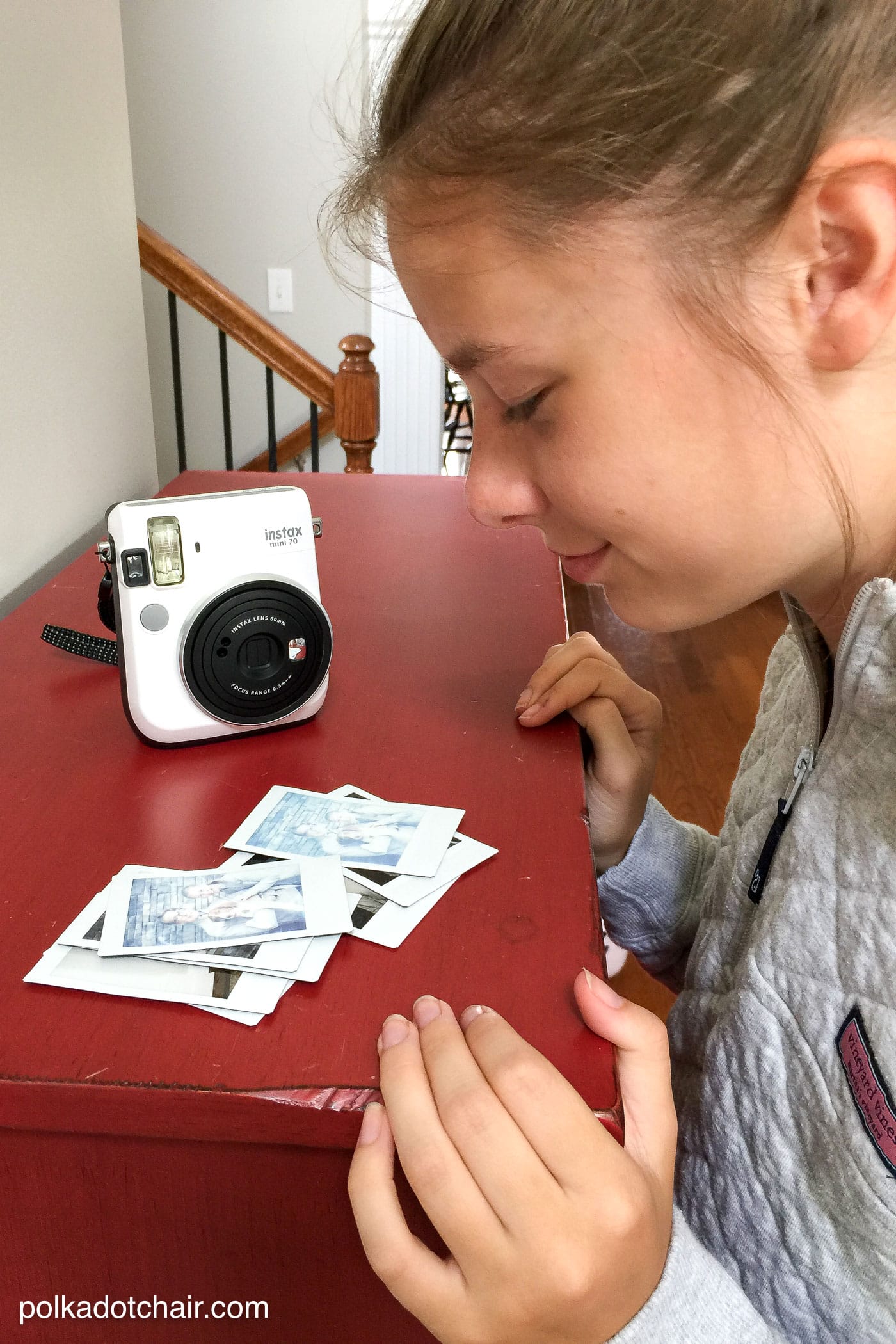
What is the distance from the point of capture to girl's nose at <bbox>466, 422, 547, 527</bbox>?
633mm

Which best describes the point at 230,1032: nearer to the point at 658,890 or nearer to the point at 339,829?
the point at 339,829

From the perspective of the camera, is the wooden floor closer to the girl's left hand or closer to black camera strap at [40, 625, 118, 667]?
black camera strap at [40, 625, 118, 667]

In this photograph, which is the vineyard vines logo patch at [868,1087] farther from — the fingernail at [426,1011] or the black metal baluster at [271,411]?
the black metal baluster at [271,411]

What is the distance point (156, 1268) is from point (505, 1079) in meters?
0.25

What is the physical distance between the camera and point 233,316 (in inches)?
85.1

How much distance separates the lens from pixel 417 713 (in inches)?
35.6

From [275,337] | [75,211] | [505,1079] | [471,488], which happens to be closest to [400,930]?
[505,1079]

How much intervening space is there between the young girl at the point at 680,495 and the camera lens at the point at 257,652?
0.80 feet

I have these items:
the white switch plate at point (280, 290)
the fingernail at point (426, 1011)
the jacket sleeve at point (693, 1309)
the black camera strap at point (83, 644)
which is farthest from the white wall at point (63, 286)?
the white switch plate at point (280, 290)

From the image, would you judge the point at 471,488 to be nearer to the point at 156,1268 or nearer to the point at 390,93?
the point at 390,93

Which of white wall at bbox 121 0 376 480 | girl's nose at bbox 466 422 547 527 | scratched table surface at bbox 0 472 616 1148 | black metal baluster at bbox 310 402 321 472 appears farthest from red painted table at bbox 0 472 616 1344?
white wall at bbox 121 0 376 480

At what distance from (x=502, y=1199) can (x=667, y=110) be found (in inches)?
20.0

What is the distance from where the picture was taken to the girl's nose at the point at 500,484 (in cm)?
63

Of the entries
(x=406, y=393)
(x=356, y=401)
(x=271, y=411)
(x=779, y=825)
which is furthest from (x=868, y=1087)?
(x=406, y=393)
